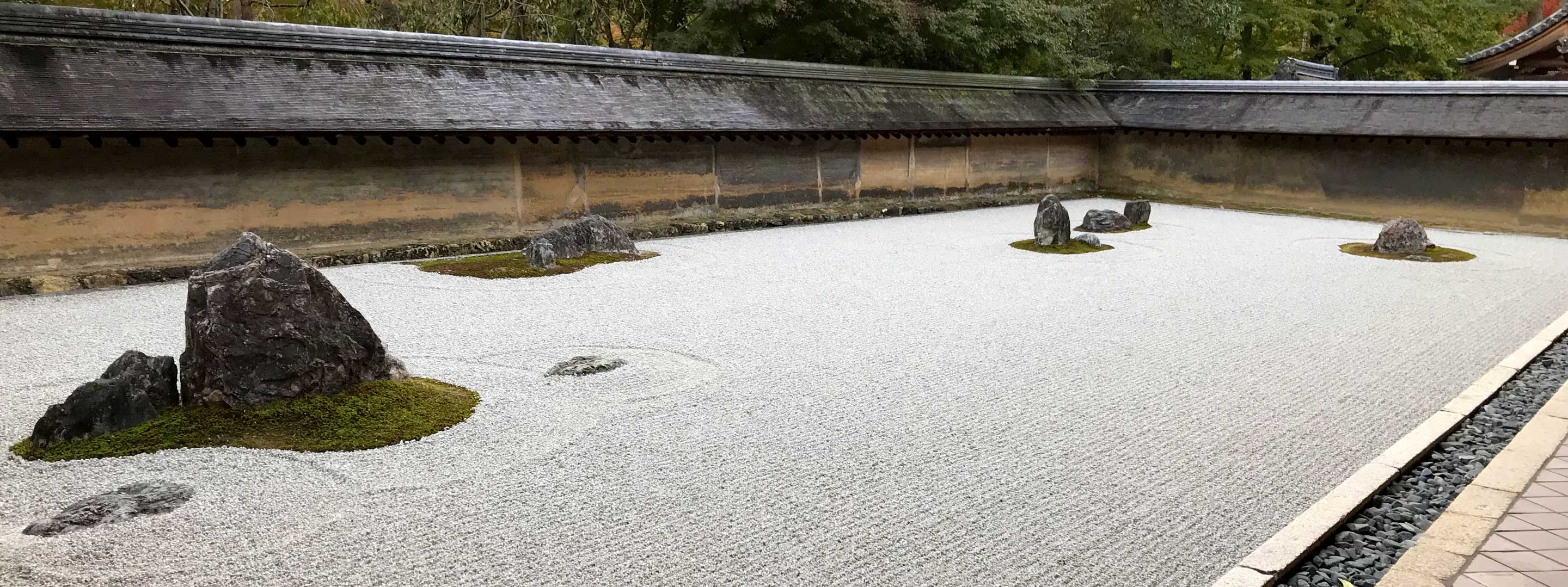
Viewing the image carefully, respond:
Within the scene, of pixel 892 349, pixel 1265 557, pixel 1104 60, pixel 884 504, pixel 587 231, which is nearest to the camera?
pixel 1265 557

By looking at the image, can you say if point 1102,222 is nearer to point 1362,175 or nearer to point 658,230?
point 1362,175

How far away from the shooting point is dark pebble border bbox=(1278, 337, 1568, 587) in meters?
3.39

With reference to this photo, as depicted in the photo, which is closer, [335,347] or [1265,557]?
[1265,557]

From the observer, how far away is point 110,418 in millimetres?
4551

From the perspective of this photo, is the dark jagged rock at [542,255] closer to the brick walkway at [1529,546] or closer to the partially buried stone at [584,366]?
the partially buried stone at [584,366]

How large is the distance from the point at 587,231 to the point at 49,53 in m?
5.19

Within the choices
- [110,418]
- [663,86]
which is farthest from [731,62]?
[110,418]

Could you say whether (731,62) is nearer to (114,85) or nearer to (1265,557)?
(114,85)

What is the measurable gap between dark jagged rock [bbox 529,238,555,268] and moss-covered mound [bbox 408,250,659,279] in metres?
0.06

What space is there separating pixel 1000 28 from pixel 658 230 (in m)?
10.4

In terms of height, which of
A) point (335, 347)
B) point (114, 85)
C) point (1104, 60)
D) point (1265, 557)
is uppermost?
point (1104, 60)

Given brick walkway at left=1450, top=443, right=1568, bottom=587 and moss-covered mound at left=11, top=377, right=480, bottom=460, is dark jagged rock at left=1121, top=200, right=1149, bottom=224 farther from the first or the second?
moss-covered mound at left=11, top=377, right=480, bottom=460

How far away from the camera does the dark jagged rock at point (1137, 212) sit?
47.0ft

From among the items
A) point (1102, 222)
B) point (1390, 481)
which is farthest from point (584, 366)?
point (1102, 222)
